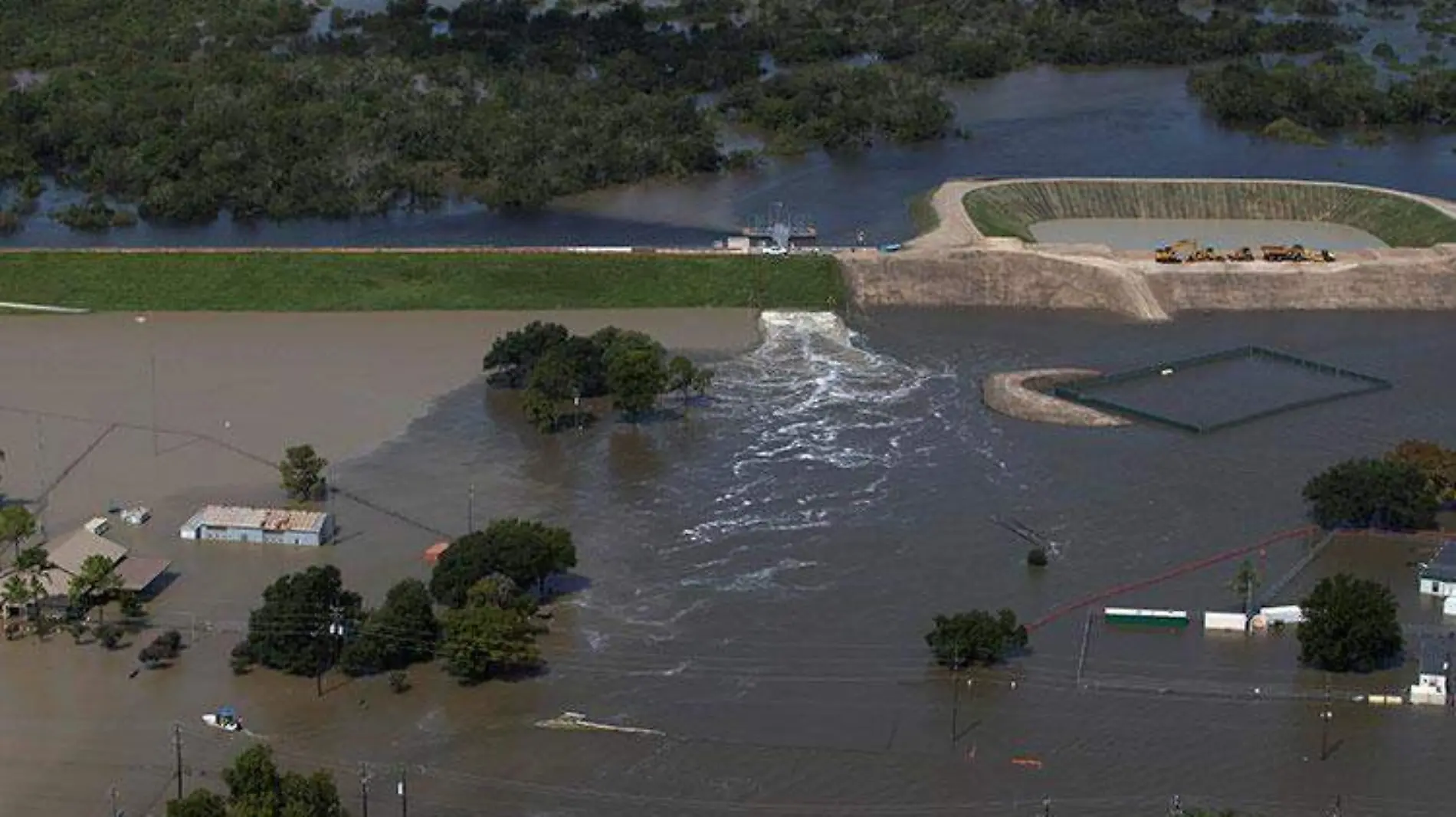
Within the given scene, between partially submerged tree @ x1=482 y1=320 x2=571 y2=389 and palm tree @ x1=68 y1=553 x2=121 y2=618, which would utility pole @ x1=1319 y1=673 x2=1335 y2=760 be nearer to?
palm tree @ x1=68 y1=553 x2=121 y2=618

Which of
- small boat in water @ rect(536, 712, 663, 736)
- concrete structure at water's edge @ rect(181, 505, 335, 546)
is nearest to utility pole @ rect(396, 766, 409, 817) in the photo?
small boat in water @ rect(536, 712, 663, 736)

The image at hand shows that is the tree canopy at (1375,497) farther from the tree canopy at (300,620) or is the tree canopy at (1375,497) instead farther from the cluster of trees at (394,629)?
the tree canopy at (300,620)

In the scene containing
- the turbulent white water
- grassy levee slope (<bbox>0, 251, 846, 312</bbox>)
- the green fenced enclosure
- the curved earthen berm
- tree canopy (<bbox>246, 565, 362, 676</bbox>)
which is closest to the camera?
tree canopy (<bbox>246, 565, 362, 676</bbox>)

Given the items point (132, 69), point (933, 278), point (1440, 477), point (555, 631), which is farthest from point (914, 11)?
point (555, 631)

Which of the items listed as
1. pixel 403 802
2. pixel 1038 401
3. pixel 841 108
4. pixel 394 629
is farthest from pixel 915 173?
pixel 403 802

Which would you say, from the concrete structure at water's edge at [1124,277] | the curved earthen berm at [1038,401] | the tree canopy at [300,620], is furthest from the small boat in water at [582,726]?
the concrete structure at water's edge at [1124,277]

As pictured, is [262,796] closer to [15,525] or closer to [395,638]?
[395,638]

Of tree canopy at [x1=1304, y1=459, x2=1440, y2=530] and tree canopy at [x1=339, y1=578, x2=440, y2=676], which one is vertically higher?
tree canopy at [x1=1304, y1=459, x2=1440, y2=530]
